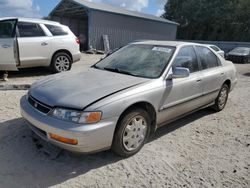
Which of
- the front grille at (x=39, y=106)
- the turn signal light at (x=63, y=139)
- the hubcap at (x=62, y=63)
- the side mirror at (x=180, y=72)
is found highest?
the side mirror at (x=180, y=72)

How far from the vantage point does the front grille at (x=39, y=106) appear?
125 inches

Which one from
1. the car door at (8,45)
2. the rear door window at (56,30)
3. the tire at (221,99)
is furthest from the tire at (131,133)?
the rear door window at (56,30)

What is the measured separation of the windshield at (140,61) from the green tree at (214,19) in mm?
34297

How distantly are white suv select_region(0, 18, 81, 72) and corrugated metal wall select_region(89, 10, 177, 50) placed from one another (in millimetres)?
12309

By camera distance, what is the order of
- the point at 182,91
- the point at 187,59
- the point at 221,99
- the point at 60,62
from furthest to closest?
the point at 60,62 < the point at 221,99 < the point at 187,59 < the point at 182,91

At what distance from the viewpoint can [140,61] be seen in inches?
167

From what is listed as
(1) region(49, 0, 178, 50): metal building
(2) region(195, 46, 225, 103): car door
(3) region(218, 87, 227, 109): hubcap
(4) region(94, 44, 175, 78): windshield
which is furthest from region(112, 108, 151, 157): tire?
(1) region(49, 0, 178, 50): metal building

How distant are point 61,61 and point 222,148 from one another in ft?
19.7

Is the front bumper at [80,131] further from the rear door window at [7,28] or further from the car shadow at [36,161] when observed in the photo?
the rear door window at [7,28]

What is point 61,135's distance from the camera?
297cm

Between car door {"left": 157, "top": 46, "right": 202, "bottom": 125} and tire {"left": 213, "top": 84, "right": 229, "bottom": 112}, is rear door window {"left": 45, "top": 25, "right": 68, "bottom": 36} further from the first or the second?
tire {"left": 213, "top": 84, "right": 229, "bottom": 112}

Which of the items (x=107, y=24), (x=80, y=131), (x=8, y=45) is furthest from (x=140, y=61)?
(x=107, y=24)

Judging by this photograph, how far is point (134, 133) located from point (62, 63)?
5.64 metres

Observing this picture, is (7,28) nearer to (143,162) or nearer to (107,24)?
(143,162)
